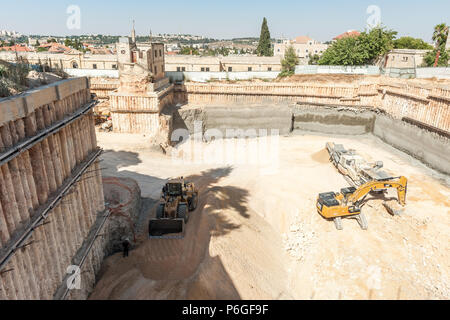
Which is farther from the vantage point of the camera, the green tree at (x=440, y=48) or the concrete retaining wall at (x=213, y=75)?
the green tree at (x=440, y=48)

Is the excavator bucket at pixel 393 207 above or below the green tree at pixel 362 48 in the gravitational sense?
below

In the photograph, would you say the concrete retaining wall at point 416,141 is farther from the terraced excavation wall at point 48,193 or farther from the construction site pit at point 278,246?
the terraced excavation wall at point 48,193

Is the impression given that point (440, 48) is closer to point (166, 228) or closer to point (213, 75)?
point (213, 75)

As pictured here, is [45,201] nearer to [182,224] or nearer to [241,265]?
[182,224]

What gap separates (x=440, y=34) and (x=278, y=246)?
48.6 meters

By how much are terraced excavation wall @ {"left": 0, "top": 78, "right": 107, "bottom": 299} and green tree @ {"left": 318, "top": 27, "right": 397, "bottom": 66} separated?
34.1 metres

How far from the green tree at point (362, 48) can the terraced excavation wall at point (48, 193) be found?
34.1m

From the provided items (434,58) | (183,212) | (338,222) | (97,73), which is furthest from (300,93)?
(434,58)

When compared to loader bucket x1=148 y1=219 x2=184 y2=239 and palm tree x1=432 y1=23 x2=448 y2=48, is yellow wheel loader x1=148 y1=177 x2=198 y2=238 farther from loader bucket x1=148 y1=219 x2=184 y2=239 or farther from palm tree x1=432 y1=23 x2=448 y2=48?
palm tree x1=432 y1=23 x2=448 y2=48

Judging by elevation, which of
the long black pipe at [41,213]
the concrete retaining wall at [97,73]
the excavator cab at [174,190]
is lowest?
the excavator cab at [174,190]

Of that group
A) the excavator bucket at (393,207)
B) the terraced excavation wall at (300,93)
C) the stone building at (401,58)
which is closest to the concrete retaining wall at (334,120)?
the terraced excavation wall at (300,93)

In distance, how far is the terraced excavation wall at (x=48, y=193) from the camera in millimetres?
5879
